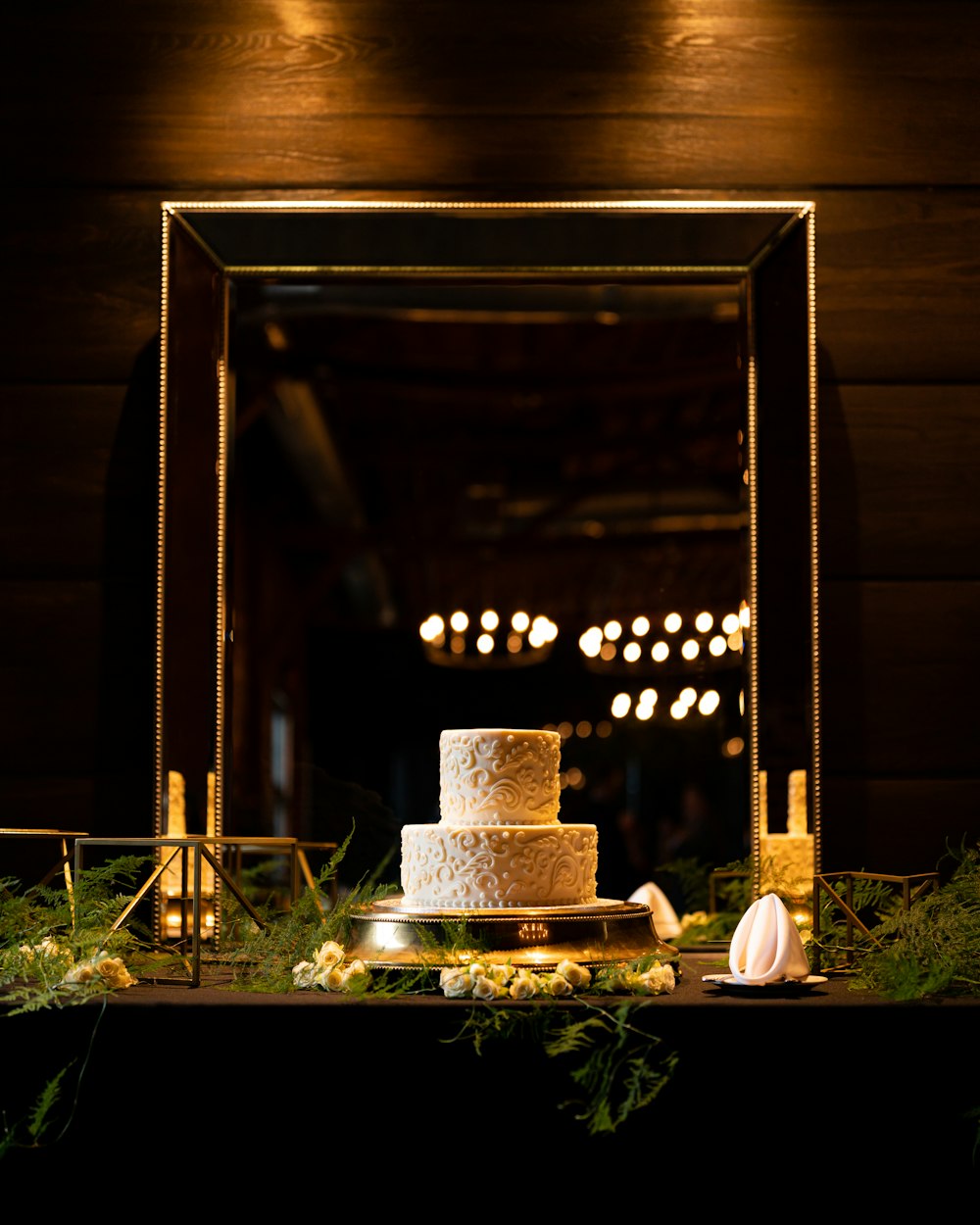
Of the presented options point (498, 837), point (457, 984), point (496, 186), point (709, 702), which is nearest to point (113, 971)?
point (457, 984)

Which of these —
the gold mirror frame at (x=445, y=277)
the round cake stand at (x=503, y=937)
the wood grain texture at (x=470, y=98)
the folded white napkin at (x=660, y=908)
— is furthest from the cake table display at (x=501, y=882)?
the wood grain texture at (x=470, y=98)

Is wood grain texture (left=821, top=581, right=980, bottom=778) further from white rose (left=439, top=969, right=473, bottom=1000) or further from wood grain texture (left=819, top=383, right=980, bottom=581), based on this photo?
white rose (left=439, top=969, right=473, bottom=1000)

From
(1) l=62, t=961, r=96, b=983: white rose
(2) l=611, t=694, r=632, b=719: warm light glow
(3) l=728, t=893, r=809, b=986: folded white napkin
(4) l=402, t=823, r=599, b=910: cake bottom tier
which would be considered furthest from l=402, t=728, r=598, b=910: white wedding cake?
(1) l=62, t=961, r=96, b=983: white rose

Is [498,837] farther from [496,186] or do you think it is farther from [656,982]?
[496,186]

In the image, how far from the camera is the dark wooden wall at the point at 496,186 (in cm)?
301

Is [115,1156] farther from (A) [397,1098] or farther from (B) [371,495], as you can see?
(B) [371,495]

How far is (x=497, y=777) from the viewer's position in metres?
2.55

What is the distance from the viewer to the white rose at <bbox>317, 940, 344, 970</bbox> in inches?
93.1

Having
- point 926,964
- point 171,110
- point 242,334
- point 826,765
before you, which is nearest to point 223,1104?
point 926,964

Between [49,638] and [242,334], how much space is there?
0.74 m

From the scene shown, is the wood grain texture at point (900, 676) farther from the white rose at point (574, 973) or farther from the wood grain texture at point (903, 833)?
the white rose at point (574, 973)

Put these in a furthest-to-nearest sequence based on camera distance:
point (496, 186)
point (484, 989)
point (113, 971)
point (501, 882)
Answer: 1. point (496, 186)
2. point (501, 882)
3. point (113, 971)
4. point (484, 989)

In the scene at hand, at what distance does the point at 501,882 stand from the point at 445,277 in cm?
132

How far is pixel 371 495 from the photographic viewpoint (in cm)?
303
